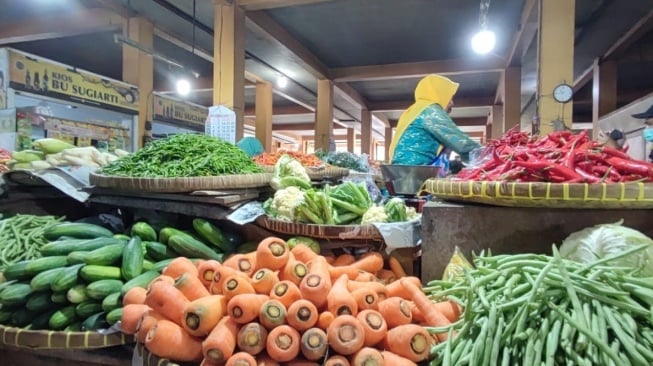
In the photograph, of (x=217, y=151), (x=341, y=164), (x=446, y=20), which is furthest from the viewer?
(x=446, y=20)

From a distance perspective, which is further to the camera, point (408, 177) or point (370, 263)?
point (408, 177)

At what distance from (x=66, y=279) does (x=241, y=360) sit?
0.89 metres

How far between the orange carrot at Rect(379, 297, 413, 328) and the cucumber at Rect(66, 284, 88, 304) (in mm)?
1151

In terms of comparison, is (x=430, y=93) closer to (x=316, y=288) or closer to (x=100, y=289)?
(x=316, y=288)

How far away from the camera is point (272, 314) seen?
1110mm

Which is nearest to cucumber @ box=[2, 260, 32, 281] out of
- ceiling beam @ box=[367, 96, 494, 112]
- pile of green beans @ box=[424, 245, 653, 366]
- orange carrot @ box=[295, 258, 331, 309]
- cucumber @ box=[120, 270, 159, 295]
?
cucumber @ box=[120, 270, 159, 295]

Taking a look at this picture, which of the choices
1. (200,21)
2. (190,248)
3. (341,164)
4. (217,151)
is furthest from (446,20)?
(190,248)

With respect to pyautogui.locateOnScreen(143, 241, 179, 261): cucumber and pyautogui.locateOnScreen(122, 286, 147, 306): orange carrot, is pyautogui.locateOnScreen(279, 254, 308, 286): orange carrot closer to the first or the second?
pyautogui.locateOnScreen(122, 286, 147, 306): orange carrot

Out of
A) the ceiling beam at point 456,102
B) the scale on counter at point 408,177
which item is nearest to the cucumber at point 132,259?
the scale on counter at point 408,177

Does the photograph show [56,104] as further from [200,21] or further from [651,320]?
[651,320]

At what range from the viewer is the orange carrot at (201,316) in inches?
45.6

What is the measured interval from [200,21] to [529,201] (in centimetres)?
573

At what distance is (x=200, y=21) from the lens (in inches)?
229

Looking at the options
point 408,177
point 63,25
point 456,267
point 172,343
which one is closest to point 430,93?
point 408,177
